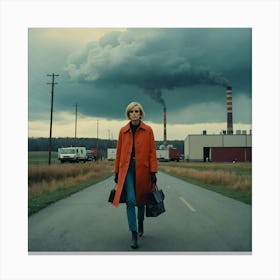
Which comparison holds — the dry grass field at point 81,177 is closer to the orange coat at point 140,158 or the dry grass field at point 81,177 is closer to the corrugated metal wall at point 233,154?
the corrugated metal wall at point 233,154

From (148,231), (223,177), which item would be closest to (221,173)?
(223,177)

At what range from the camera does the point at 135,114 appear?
5934mm

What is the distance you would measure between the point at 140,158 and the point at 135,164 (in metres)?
0.11

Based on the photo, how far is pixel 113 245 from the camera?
5977mm

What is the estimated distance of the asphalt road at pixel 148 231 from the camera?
19.7 ft

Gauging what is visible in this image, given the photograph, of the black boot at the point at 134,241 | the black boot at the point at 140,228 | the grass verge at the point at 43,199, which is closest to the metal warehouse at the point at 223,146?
the black boot at the point at 140,228

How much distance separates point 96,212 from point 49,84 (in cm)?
274

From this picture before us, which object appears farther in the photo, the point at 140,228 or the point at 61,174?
the point at 61,174

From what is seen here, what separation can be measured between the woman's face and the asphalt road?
6.02 ft

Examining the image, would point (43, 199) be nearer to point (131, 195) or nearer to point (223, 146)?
point (223, 146)

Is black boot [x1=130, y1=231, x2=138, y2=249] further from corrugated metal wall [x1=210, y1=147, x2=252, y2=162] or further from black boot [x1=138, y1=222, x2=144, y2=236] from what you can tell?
corrugated metal wall [x1=210, y1=147, x2=252, y2=162]
